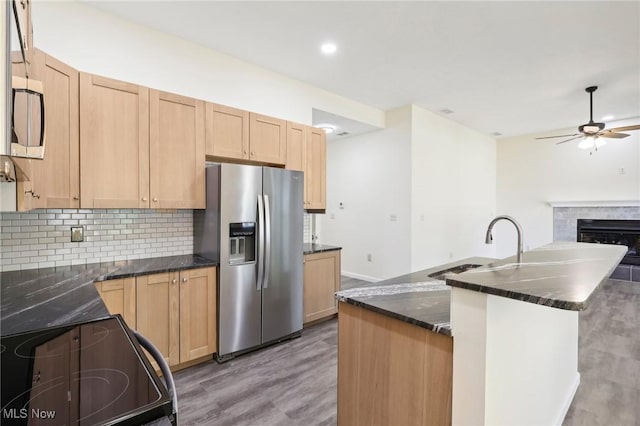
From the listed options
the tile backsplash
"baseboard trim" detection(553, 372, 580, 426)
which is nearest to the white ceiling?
the tile backsplash

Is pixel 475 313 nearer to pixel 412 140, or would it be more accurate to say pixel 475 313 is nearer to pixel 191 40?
pixel 191 40

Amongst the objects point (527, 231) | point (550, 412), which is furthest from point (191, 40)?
point (527, 231)

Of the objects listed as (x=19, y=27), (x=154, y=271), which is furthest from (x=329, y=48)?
(x=19, y=27)

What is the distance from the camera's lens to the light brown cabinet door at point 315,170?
357 cm

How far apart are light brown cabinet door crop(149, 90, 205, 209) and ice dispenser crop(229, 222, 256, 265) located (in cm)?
38

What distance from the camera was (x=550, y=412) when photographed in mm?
1731

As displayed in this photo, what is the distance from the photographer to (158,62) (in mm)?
2750

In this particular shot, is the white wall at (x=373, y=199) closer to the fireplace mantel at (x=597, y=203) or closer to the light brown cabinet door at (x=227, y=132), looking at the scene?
the light brown cabinet door at (x=227, y=132)

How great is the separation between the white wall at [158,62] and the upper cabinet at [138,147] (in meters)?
0.34

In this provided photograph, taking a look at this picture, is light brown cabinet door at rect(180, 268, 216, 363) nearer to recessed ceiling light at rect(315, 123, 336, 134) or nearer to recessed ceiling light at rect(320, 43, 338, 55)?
recessed ceiling light at rect(320, 43, 338, 55)

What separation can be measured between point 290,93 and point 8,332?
3290 mm

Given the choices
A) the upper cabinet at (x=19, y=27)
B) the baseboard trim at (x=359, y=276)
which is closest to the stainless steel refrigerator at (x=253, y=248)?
the upper cabinet at (x=19, y=27)

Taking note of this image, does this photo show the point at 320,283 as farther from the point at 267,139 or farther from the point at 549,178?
the point at 549,178

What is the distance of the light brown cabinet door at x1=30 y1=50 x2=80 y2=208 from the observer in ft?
6.19
